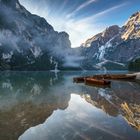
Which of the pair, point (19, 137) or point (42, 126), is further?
point (42, 126)

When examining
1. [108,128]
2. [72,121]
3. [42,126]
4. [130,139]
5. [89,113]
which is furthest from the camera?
[89,113]

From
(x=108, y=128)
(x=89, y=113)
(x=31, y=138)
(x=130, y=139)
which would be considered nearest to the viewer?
(x=130, y=139)

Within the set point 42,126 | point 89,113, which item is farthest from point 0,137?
point 89,113

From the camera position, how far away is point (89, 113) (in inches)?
1037

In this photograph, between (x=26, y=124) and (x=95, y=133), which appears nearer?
(x=95, y=133)

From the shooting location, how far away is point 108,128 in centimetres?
1947

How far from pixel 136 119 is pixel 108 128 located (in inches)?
177

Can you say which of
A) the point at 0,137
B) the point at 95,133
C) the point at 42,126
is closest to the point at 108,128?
the point at 95,133

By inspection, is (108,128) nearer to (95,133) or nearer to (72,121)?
(95,133)

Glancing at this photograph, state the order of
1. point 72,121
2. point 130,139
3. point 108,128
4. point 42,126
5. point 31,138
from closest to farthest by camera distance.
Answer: point 130,139
point 31,138
point 108,128
point 42,126
point 72,121

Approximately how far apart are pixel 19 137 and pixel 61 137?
9.92ft

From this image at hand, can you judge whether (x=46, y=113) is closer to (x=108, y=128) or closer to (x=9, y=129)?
(x=9, y=129)

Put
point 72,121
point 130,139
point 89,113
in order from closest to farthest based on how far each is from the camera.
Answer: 1. point 130,139
2. point 72,121
3. point 89,113

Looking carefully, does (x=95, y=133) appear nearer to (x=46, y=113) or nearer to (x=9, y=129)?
(x=9, y=129)
